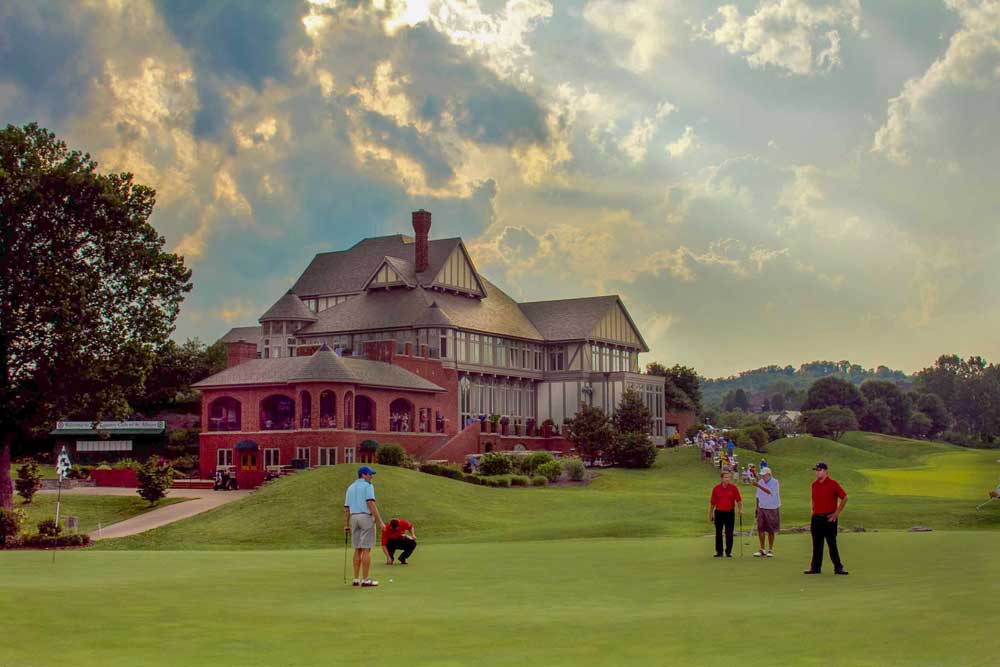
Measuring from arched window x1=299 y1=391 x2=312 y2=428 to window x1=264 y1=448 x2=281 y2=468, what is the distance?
7.24 ft

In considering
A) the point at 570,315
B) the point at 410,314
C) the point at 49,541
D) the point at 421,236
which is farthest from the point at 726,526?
the point at 570,315

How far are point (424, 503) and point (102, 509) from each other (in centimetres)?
1813

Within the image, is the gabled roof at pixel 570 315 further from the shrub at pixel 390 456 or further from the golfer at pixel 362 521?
the golfer at pixel 362 521

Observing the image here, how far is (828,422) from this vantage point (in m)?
123

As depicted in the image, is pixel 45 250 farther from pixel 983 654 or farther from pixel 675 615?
pixel 983 654

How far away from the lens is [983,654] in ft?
38.2

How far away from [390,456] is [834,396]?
9608cm

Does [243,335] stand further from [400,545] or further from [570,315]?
[400,545]

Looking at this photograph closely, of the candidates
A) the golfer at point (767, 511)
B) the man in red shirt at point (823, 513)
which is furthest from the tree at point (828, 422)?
the man in red shirt at point (823, 513)

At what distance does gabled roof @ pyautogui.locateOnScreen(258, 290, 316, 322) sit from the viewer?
278 feet

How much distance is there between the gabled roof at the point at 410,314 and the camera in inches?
3167

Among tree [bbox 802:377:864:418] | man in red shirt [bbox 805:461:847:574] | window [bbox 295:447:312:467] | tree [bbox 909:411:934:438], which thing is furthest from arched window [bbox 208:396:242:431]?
tree [bbox 909:411:934:438]

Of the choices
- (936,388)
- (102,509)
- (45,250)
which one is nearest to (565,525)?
(45,250)

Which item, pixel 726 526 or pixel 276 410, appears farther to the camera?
pixel 276 410
